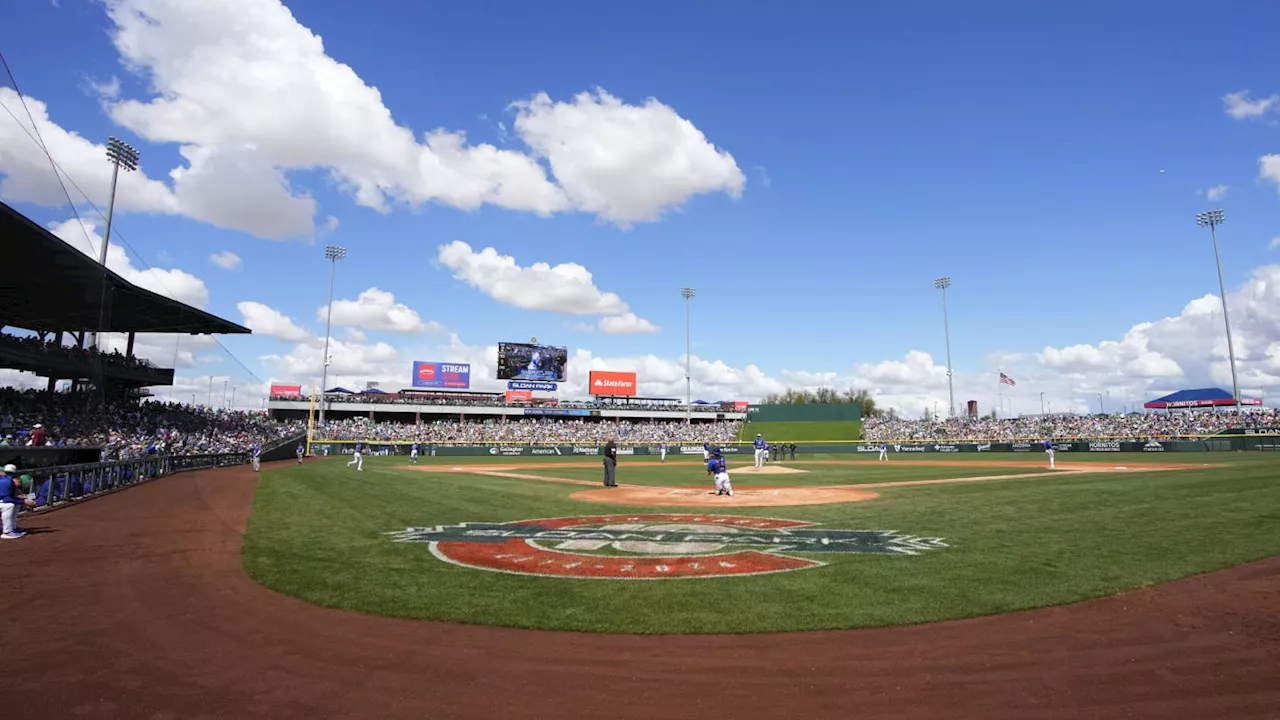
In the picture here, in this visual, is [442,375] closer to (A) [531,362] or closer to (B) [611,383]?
(A) [531,362]

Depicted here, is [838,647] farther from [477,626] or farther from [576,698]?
[477,626]

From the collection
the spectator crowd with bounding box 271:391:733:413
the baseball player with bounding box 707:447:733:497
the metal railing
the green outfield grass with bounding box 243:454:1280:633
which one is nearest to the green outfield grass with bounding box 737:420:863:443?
the spectator crowd with bounding box 271:391:733:413

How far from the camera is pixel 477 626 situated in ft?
23.7

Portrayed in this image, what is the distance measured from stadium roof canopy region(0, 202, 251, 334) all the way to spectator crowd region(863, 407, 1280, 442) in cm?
6588

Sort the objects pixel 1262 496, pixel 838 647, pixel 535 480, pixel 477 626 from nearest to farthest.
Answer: pixel 838 647 < pixel 477 626 < pixel 1262 496 < pixel 535 480

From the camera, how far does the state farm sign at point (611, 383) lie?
328ft

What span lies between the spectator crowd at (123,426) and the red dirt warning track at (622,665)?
65.2ft

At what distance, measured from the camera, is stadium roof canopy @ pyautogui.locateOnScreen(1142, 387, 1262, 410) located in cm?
10544

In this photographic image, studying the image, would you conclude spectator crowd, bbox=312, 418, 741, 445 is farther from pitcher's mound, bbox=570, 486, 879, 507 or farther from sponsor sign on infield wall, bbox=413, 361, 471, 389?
pitcher's mound, bbox=570, 486, 879, 507

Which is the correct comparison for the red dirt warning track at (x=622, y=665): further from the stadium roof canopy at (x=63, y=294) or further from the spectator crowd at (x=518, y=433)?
the spectator crowd at (x=518, y=433)

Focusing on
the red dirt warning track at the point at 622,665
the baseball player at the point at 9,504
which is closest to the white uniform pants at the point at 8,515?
the baseball player at the point at 9,504

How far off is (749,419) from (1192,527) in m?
64.8

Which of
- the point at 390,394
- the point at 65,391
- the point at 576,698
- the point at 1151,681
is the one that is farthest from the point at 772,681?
the point at 390,394

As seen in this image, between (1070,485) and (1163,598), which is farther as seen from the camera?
(1070,485)
